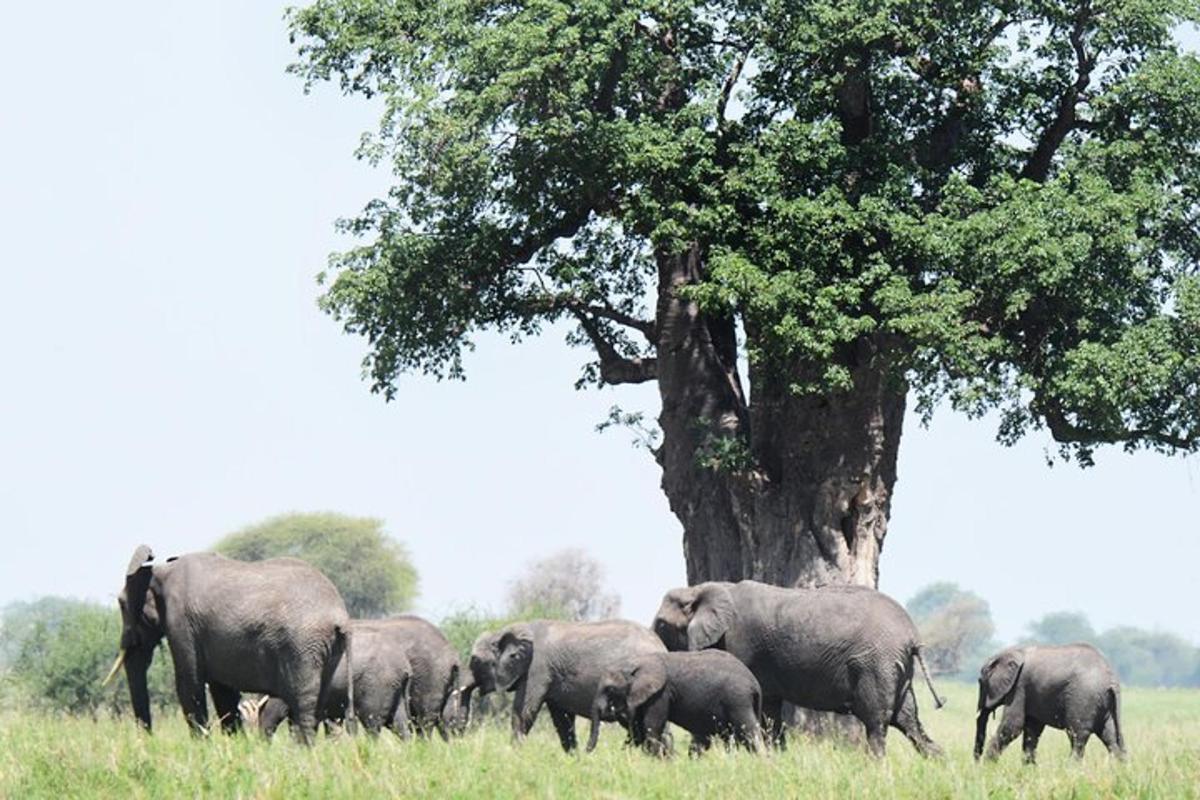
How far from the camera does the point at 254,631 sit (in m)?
19.9

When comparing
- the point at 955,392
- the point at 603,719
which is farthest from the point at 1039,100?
the point at 603,719

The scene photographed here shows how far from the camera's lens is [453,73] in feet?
98.3

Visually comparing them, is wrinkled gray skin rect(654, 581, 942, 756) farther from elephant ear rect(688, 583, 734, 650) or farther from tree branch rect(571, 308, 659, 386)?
tree branch rect(571, 308, 659, 386)

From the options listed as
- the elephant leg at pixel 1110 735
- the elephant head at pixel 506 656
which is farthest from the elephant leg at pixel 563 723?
the elephant leg at pixel 1110 735

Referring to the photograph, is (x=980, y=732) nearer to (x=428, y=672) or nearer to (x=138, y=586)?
(x=428, y=672)

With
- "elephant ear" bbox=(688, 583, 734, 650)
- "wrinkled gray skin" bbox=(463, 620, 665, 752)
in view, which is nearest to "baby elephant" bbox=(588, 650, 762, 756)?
"wrinkled gray skin" bbox=(463, 620, 665, 752)

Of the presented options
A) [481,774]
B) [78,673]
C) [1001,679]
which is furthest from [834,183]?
[78,673]

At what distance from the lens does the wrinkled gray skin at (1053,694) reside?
79.2 feet

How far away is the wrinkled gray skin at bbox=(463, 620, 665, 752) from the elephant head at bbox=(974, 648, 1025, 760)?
14.9 ft

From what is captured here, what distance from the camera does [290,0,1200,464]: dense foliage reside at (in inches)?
1122

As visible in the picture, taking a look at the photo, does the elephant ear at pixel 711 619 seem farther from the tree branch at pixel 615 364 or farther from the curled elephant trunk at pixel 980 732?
the tree branch at pixel 615 364

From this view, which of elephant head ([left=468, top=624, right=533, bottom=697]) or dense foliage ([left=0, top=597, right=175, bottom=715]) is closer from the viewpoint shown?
elephant head ([left=468, top=624, right=533, bottom=697])

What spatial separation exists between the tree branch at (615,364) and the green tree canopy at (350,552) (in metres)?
47.4

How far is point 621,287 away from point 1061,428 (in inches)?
292
